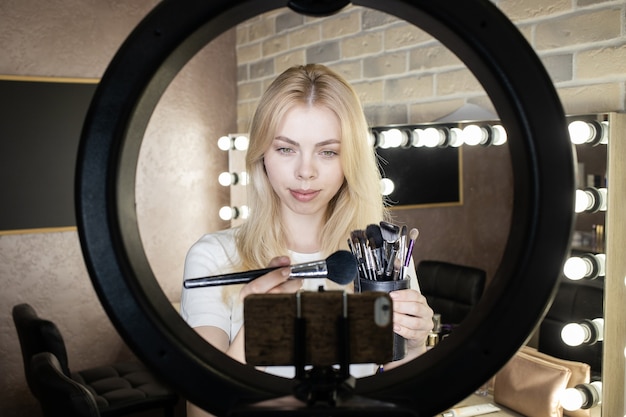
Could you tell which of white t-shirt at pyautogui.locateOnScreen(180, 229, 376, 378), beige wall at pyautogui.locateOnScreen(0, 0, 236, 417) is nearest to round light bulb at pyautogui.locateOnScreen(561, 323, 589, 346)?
white t-shirt at pyautogui.locateOnScreen(180, 229, 376, 378)

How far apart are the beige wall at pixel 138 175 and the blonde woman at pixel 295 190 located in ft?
4.12

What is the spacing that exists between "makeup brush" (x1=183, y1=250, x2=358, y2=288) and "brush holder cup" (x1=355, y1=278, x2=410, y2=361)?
0.56 ft

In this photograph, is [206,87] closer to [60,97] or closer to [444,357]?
[60,97]

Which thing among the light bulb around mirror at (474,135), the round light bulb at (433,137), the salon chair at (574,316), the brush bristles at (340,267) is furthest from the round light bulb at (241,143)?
the brush bristles at (340,267)

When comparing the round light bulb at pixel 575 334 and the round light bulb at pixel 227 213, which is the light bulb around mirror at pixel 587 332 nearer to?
the round light bulb at pixel 575 334

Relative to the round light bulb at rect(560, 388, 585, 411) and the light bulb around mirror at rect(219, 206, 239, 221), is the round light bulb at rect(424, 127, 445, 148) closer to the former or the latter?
the round light bulb at rect(560, 388, 585, 411)

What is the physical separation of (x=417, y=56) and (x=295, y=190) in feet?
2.41

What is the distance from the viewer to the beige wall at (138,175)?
2.06 m

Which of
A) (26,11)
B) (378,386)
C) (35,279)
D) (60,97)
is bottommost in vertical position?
(35,279)

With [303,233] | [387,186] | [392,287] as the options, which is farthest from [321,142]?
[387,186]

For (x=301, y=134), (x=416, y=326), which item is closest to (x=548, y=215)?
(x=416, y=326)

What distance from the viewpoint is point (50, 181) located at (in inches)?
81.4

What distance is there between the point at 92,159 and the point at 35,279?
1.91 m

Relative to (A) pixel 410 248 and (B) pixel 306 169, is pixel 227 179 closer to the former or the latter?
→ (B) pixel 306 169
